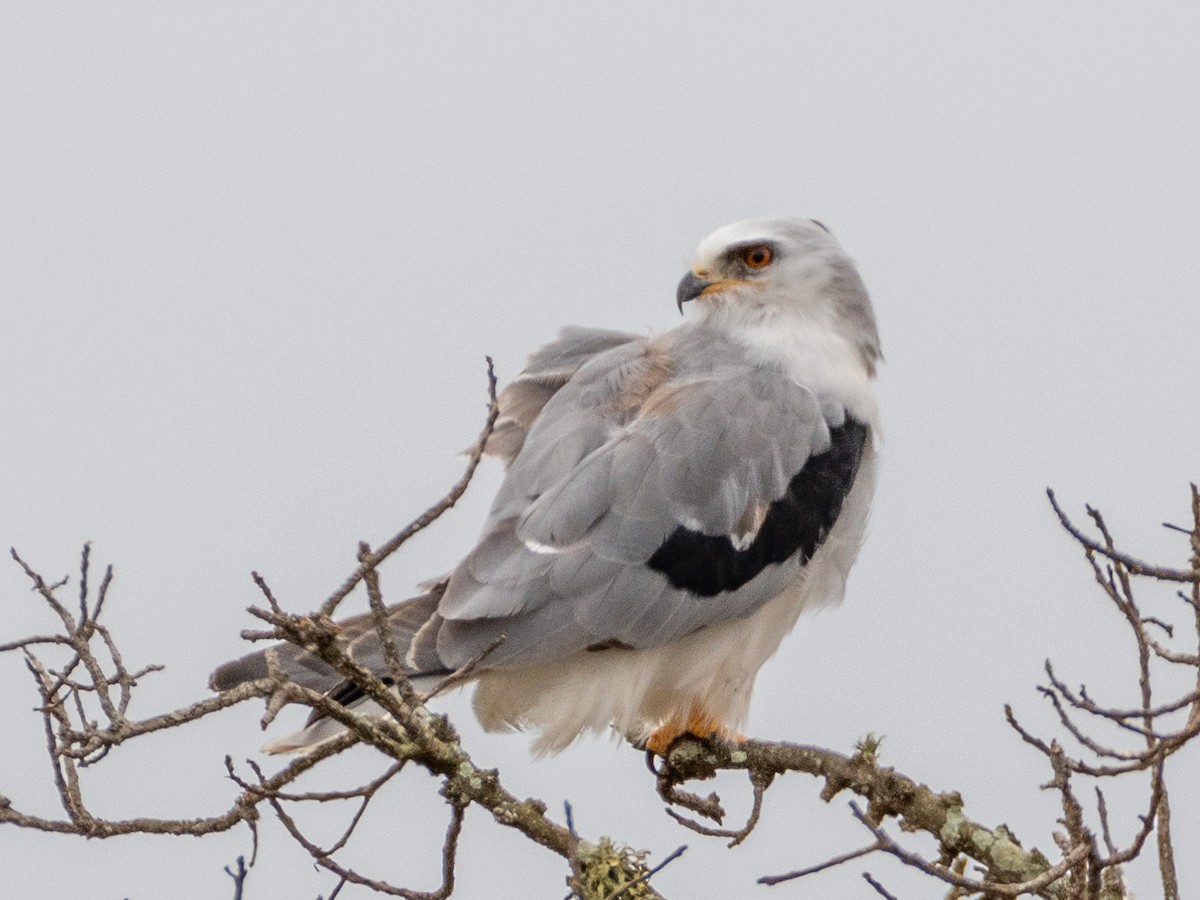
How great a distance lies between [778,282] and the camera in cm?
534

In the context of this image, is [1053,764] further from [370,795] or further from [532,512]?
[532,512]

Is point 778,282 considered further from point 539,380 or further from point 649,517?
point 649,517

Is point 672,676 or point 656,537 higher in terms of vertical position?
point 656,537

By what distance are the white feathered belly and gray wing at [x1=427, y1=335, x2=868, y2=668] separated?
112mm

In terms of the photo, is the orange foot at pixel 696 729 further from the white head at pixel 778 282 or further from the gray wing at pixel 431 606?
the white head at pixel 778 282

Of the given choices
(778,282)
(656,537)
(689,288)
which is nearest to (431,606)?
(656,537)

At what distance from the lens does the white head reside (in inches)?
209

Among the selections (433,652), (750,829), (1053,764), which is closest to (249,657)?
(433,652)

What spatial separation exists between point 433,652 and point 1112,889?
185 cm

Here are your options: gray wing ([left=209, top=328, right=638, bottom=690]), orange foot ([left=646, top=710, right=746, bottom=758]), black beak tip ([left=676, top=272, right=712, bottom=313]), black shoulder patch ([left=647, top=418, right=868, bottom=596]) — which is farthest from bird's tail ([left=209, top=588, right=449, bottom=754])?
black beak tip ([left=676, top=272, right=712, bottom=313])

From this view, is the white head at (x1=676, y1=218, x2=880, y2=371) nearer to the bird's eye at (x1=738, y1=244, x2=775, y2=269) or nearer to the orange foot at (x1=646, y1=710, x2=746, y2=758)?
the bird's eye at (x1=738, y1=244, x2=775, y2=269)

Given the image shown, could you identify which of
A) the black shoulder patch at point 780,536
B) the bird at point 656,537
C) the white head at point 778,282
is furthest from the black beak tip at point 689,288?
the black shoulder patch at point 780,536

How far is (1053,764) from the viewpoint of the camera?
3127mm

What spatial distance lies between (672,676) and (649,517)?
1.87 feet
